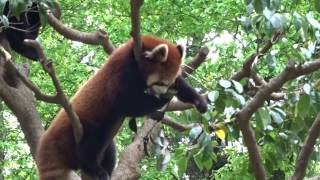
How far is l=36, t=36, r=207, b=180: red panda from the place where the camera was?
137 inches

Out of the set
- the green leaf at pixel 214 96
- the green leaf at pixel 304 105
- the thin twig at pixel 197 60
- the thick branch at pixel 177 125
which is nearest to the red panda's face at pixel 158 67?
the thin twig at pixel 197 60

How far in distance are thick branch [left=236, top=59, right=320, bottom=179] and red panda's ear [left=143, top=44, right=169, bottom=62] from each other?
A: 978mm

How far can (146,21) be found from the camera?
355 inches

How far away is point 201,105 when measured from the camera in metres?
3.50

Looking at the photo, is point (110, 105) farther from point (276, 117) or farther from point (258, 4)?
point (258, 4)

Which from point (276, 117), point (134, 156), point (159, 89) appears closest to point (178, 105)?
point (159, 89)

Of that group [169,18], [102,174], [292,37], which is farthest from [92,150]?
[169,18]

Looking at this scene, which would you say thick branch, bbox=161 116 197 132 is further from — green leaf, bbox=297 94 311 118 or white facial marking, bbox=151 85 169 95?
green leaf, bbox=297 94 311 118

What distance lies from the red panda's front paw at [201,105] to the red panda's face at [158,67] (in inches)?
8.2

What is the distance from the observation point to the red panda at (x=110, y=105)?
349 centimetres

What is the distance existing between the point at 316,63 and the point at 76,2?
7.41 metres


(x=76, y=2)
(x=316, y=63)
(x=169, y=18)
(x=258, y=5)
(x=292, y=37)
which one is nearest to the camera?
(x=258, y=5)

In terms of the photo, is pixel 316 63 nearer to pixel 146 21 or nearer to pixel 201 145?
pixel 201 145

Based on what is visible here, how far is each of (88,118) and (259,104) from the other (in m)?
1.21
